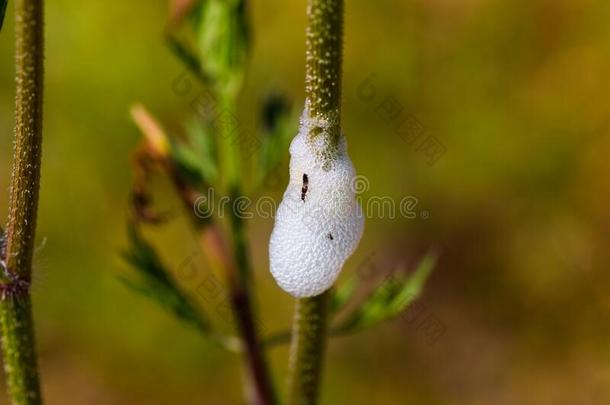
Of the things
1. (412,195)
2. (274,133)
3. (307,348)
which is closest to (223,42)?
(274,133)

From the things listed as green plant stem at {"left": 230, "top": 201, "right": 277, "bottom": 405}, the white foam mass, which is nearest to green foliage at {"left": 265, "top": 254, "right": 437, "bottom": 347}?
green plant stem at {"left": 230, "top": 201, "right": 277, "bottom": 405}

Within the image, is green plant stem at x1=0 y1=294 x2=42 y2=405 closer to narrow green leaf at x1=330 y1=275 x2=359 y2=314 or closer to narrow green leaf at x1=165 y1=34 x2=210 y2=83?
narrow green leaf at x1=330 y1=275 x2=359 y2=314

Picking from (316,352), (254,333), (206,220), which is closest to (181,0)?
(206,220)

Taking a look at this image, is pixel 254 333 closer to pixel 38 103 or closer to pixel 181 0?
pixel 181 0

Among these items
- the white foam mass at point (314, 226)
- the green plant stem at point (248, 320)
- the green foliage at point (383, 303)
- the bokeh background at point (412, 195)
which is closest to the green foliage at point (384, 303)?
the green foliage at point (383, 303)

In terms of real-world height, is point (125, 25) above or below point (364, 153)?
above

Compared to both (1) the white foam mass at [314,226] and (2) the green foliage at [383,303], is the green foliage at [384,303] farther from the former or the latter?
(1) the white foam mass at [314,226]
